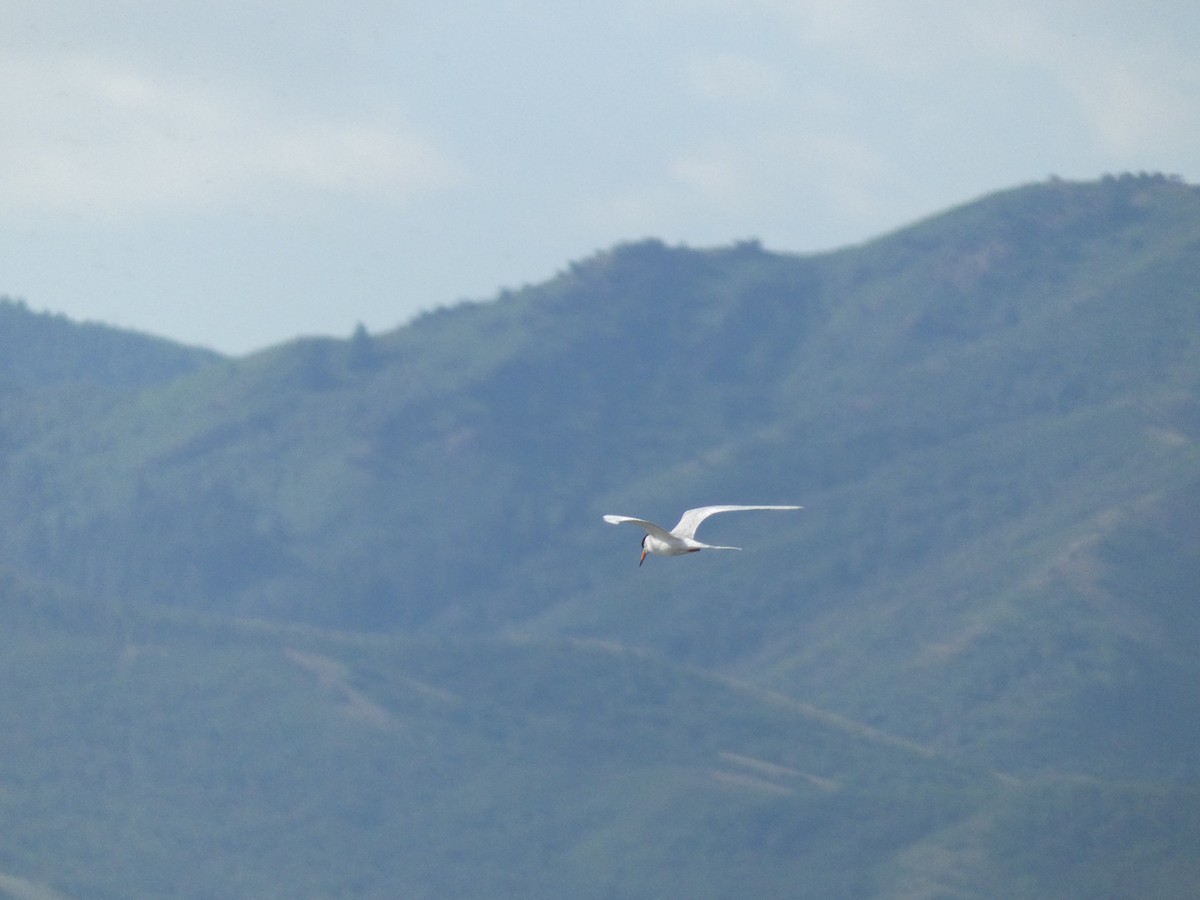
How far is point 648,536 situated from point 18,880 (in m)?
150

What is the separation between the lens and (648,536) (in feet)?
189

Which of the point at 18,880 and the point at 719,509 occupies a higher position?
the point at 719,509

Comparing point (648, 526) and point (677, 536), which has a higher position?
point (648, 526)

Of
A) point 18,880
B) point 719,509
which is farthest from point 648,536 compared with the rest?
point 18,880

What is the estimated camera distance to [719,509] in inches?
2292

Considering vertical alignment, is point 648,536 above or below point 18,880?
above

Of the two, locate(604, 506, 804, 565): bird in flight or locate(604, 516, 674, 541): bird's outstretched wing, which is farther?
locate(604, 506, 804, 565): bird in flight

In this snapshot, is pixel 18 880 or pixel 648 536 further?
pixel 18 880

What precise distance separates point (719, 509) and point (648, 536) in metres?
1.91

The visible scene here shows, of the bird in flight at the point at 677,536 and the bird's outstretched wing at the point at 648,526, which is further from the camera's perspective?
the bird in flight at the point at 677,536

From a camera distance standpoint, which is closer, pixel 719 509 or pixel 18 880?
pixel 719 509

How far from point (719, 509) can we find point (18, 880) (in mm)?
149841

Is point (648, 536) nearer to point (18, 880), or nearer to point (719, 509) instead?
point (719, 509)

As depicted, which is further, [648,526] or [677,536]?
[677,536]
